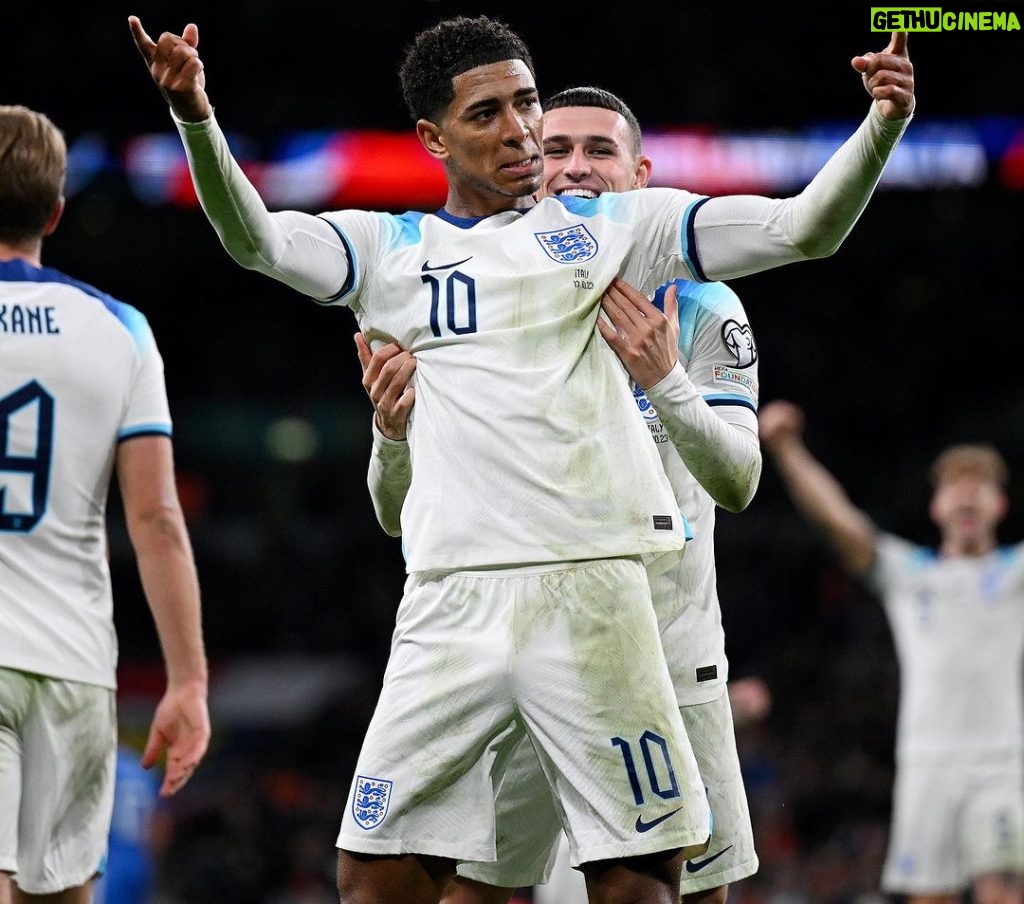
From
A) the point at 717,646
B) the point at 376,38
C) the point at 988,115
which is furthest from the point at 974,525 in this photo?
the point at 376,38

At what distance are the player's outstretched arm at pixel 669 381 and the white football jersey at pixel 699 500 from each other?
44 centimetres

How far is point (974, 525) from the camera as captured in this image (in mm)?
8570

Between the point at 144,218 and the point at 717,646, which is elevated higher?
the point at 144,218

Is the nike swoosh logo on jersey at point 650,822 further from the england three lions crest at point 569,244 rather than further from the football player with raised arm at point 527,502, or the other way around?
the england three lions crest at point 569,244

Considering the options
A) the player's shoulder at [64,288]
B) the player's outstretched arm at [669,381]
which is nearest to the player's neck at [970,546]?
the player's outstretched arm at [669,381]

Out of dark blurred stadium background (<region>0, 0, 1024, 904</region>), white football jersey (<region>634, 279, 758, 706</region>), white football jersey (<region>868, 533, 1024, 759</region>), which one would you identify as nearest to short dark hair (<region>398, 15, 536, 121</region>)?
white football jersey (<region>634, 279, 758, 706</region>)

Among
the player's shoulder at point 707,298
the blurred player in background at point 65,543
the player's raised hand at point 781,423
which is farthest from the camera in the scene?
the player's raised hand at point 781,423

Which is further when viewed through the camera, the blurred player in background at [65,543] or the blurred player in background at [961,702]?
the blurred player in background at [961,702]

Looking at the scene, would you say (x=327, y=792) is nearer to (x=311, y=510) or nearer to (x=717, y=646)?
(x=311, y=510)

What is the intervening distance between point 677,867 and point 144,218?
17.7m

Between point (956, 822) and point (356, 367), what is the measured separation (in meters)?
17.6

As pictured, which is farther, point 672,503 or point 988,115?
point 988,115

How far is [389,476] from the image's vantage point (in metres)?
4.03

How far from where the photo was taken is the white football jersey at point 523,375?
3.48m
